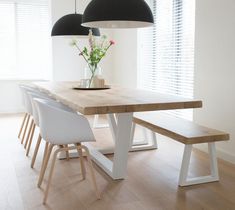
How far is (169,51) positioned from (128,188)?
2.85 metres

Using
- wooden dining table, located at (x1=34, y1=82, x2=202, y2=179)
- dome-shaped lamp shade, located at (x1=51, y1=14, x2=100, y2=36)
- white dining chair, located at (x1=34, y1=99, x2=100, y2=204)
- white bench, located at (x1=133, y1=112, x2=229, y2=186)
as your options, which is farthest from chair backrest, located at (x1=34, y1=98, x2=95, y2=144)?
dome-shaped lamp shade, located at (x1=51, y1=14, x2=100, y2=36)

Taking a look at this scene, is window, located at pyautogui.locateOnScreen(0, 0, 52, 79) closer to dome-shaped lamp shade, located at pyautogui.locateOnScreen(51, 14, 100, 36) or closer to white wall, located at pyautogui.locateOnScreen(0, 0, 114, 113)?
white wall, located at pyautogui.locateOnScreen(0, 0, 114, 113)

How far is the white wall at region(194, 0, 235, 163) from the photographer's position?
388 centimetres

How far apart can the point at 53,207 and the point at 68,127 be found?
63cm

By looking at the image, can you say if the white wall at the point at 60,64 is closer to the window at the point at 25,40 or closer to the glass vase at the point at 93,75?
the window at the point at 25,40

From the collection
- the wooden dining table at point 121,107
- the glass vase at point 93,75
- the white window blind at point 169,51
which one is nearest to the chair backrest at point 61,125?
the wooden dining table at point 121,107

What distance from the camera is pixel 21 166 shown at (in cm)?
381

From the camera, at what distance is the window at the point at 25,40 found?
23.9ft

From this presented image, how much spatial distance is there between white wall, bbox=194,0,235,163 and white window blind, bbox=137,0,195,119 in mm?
475

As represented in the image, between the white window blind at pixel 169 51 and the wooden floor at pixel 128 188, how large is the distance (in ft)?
4.25

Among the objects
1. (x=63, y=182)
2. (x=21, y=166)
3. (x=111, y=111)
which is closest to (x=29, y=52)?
(x=21, y=166)

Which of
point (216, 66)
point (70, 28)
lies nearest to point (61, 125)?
point (70, 28)

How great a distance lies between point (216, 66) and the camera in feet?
13.5

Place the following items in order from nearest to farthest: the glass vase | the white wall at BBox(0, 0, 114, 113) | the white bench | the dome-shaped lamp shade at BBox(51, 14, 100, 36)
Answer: the white bench
the glass vase
the dome-shaped lamp shade at BBox(51, 14, 100, 36)
the white wall at BBox(0, 0, 114, 113)
